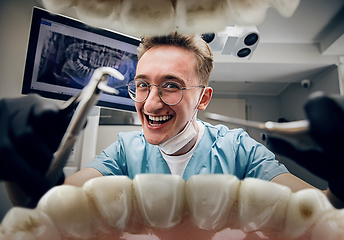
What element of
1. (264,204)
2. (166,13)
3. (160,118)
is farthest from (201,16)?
(264,204)

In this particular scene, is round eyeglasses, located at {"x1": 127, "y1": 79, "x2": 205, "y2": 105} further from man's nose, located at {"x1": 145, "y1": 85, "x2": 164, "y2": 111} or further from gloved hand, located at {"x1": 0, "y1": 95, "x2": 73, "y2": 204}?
gloved hand, located at {"x1": 0, "y1": 95, "x2": 73, "y2": 204}

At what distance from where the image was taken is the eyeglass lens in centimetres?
30

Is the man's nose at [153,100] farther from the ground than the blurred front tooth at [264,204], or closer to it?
farther from the ground

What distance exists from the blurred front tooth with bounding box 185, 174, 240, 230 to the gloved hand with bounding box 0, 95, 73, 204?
0.16 meters

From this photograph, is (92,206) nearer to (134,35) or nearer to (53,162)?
(53,162)

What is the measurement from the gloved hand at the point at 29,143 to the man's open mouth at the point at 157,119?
15 centimetres

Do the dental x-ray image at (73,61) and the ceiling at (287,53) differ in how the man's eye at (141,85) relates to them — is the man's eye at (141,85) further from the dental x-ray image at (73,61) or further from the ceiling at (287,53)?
the ceiling at (287,53)

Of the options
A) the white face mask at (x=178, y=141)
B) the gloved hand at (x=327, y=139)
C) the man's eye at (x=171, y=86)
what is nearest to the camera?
the gloved hand at (x=327, y=139)

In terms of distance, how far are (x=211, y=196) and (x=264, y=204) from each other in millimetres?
62

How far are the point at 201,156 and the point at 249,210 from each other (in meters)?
0.26

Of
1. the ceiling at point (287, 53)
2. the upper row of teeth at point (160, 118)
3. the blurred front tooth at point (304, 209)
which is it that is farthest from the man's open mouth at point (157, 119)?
the blurred front tooth at point (304, 209)

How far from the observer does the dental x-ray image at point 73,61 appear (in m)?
0.32

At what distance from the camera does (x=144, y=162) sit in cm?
43

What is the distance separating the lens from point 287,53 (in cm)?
40
